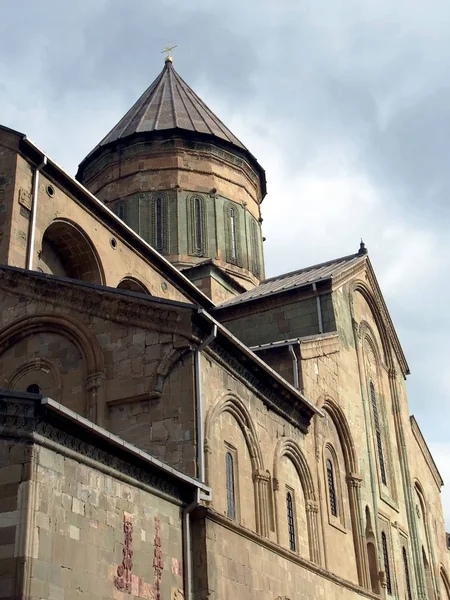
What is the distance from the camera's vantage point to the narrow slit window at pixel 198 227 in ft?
94.6

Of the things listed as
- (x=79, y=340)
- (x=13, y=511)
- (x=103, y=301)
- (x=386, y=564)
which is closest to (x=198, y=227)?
(x=386, y=564)

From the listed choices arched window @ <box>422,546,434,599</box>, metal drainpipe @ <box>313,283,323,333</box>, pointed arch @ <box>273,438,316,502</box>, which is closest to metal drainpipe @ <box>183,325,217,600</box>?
pointed arch @ <box>273,438,316,502</box>

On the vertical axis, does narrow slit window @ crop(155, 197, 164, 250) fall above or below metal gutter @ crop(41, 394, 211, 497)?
above

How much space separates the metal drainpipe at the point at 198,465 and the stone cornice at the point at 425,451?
1507cm

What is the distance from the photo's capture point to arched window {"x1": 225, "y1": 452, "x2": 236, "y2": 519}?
14.9 m

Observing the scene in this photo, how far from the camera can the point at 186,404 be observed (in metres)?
14.2

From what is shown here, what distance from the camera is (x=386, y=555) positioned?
2194cm

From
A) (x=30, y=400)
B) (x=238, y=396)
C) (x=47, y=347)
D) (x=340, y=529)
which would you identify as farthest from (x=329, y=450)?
(x=30, y=400)

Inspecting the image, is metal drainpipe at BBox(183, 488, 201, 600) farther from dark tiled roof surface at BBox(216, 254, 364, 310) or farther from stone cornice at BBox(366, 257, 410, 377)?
stone cornice at BBox(366, 257, 410, 377)

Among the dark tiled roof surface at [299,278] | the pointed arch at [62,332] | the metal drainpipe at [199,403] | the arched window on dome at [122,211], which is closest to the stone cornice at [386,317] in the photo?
the dark tiled roof surface at [299,278]

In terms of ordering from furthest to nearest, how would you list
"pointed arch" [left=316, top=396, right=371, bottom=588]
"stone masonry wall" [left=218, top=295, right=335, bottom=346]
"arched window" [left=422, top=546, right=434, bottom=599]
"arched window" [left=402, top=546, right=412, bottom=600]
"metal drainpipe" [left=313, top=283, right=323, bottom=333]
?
1. "arched window" [left=422, top=546, right=434, bottom=599]
2. "arched window" [left=402, top=546, right=412, bottom=600]
3. "stone masonry wall" [left=218, top=295, right=335, bottom=346]
4. "metal drainpipe" [left=313, top=283, right=323, bottom=333]
5. "pointed arch" [left=316, top=396, right=371, bottom=588]

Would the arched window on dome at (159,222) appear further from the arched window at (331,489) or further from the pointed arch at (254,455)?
the pointed arch at (254,455)

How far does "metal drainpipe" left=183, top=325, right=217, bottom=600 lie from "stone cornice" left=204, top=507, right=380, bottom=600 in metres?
0.29

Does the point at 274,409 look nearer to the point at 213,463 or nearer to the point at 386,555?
the point at 213,463
